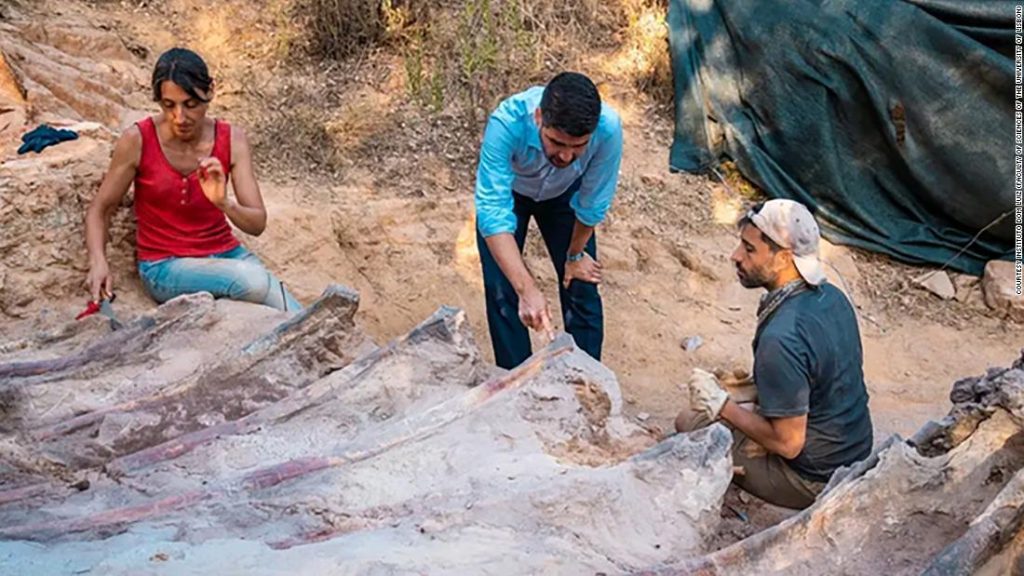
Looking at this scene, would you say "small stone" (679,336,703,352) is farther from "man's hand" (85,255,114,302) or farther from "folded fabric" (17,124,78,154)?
"folded fabric" (17,124,78,154)

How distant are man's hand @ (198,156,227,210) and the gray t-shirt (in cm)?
170

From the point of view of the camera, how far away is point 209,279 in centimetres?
338

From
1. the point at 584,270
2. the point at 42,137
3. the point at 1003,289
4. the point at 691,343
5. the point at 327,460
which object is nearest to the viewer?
the point at 327,460

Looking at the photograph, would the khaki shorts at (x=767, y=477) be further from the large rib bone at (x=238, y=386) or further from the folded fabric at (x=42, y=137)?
the folded fabric at (x=42, y=137)

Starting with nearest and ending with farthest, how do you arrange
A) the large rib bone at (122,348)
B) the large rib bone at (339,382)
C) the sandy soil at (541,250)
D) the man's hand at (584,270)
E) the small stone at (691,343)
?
the large rib bone at (339,382), the large rib bone at (122,348), the man's hand at (584,270), the sandy soil at (541,250), the small stone at (691,343)

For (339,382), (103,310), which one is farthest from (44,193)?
(339,382)

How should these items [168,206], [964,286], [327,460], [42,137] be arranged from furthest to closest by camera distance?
[964,286]
[42,137]
[168,206]
[327,460]

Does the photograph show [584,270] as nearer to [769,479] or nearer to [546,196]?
[546,196]

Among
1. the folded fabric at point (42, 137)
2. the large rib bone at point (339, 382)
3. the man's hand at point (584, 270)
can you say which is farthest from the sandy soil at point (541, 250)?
the large rib bone at point (339, 382)

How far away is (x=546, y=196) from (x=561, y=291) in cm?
45

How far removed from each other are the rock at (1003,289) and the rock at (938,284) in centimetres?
17

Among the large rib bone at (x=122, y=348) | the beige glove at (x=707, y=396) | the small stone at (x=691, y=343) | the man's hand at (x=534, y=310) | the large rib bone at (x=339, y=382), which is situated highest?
Result: the large rib bone at (x=122, y=348)

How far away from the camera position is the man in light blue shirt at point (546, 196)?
9.66ft

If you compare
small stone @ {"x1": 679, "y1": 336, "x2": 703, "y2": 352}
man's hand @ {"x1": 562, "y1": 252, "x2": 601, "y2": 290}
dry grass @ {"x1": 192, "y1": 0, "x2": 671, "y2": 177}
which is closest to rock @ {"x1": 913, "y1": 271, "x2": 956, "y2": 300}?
small stone @ {"x1": 679, "y1": 336, "x2": 703, "y2": 352}
